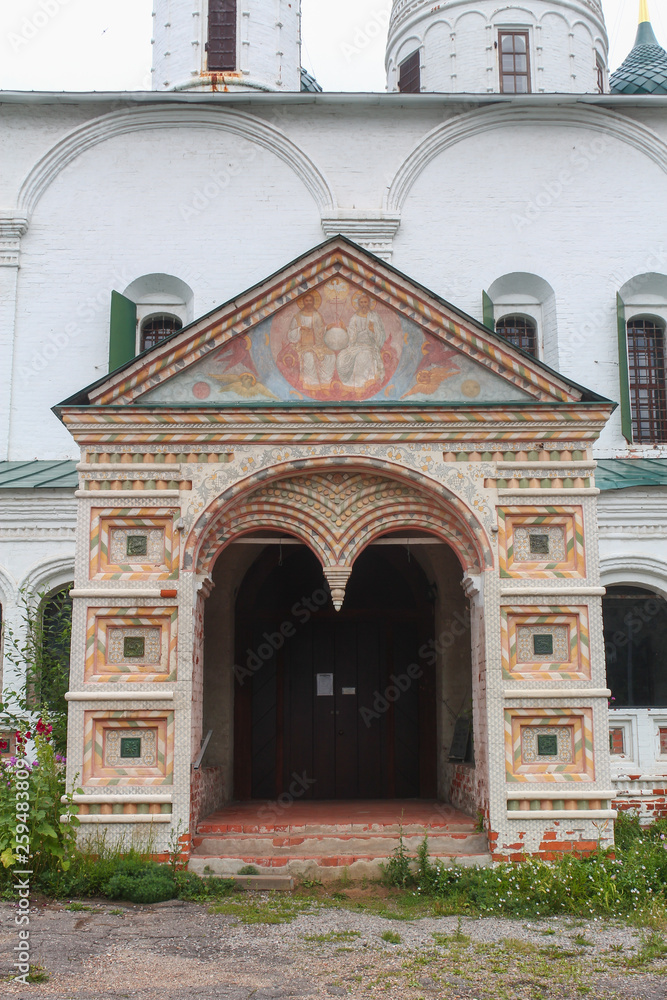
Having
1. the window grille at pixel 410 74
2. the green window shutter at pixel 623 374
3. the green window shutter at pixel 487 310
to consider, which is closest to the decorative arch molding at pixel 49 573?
the green window shutter at pixel 487 310

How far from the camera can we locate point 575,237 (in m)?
14.7

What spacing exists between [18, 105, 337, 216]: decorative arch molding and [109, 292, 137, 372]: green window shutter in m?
2.39

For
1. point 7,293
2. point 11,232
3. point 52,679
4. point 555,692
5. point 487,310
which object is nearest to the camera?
point 555,692

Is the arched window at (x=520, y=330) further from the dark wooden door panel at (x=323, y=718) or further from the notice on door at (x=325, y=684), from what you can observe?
the notice on door at (x=325, y=684)

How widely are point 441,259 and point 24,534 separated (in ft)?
22.5

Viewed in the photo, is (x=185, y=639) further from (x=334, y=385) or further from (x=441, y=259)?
(x=441, y=259)

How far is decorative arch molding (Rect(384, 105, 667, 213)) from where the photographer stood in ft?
49.3

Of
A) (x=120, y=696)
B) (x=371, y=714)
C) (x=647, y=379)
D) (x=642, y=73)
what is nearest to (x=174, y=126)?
(x=647, y=379)

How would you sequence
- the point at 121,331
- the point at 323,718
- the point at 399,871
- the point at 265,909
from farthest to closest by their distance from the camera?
1. the point at 121,331
2. the point at 323,718
3. the point at 399,871
4. the point at 265,909

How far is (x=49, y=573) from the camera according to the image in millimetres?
12383

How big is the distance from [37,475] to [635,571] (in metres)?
7.48

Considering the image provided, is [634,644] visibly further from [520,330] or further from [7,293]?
[7,293]

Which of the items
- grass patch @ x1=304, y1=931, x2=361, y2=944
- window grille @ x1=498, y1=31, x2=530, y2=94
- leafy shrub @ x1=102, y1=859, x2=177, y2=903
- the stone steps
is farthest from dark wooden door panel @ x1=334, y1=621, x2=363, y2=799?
window grille @ x1=498, y1=31, x2=530, y2=94

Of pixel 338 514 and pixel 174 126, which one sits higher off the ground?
pixel 174 126
